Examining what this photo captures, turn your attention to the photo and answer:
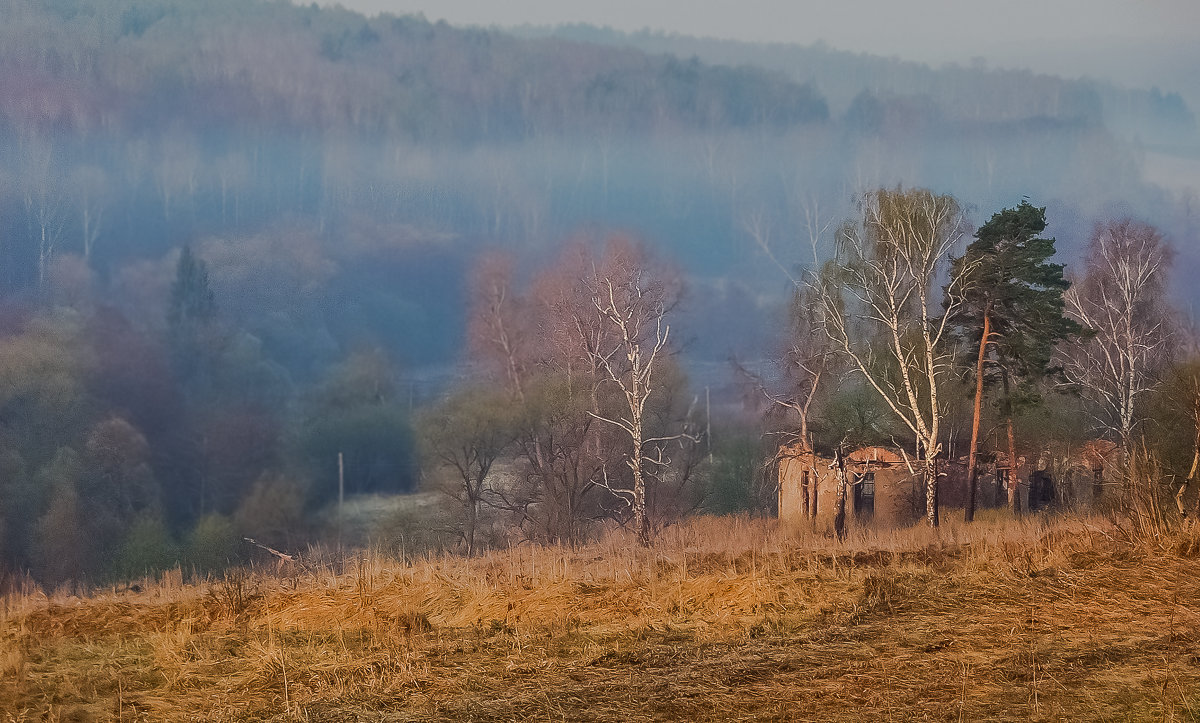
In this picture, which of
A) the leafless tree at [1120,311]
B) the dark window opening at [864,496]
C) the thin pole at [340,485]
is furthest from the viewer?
the thin pole at [340,485]

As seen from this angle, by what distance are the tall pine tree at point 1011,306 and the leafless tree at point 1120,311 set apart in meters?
9.82

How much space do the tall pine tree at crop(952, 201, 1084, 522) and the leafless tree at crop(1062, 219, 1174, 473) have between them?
9824mm

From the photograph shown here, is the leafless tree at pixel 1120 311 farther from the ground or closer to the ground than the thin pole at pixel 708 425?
farther from the ground

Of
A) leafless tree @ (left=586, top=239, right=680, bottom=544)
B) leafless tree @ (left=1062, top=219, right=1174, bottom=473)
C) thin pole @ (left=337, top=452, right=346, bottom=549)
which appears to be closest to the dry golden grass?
leafless tree @ (left=586, top=239, right=680, bottom=544)

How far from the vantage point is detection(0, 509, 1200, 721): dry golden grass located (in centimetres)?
823

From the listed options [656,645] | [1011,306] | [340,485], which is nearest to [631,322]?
[1011,306]

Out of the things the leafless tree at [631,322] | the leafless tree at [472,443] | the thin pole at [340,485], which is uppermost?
the leafless tree at [631,322]

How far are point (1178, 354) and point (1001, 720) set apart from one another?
3885 centimetres

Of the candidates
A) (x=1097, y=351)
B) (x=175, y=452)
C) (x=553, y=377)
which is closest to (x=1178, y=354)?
(x=1097, y=351)

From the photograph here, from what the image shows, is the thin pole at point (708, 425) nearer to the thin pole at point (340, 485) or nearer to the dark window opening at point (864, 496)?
the dark window opening at point (864, 496)

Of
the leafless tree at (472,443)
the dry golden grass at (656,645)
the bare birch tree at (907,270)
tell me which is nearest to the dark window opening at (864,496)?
the bare birch tree at (907,270)

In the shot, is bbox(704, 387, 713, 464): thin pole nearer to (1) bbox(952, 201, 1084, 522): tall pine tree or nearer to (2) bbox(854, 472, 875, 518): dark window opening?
(2) bbox(854, 472, 875, 518): dark window opening

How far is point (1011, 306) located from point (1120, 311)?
38.9 feet

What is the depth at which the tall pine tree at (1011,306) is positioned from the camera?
29516 millimetres
